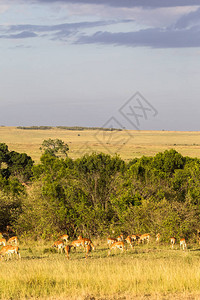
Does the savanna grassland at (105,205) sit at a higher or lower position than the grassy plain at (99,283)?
higher

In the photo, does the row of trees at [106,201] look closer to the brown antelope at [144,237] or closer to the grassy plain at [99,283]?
the brown antelope at [144,237]

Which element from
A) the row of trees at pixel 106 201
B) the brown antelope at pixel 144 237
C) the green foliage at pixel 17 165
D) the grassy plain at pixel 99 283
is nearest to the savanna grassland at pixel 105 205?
the row of trees at pixel 106 201

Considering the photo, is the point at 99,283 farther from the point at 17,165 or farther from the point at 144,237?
the point at 17,165

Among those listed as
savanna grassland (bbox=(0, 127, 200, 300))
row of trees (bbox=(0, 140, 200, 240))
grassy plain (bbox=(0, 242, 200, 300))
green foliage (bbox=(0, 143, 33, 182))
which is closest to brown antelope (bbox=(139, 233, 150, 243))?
savanna grassland (bbox=(0, 127, 200, 300))

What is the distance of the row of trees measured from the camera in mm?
22438

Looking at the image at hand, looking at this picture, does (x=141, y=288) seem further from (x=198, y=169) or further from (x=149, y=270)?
(x=198, y=169)

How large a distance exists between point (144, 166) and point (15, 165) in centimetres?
2532

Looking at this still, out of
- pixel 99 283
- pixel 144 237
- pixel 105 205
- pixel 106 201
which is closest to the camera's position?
pixel 99 283

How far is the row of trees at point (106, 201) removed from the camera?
22438 mm

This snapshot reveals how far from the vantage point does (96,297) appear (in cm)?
888

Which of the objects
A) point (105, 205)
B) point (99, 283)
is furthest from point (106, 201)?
point (99, 283)

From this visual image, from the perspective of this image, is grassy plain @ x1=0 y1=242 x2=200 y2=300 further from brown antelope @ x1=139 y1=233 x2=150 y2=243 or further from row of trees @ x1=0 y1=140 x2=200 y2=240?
row of trees @ x1=0 y1=140 x2=200 y2=240

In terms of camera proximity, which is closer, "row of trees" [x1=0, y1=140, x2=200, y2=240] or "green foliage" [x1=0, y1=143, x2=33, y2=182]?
"row of trees" [x1=0, y1=140, x2=200, y2=240]

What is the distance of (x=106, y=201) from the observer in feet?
80.3
